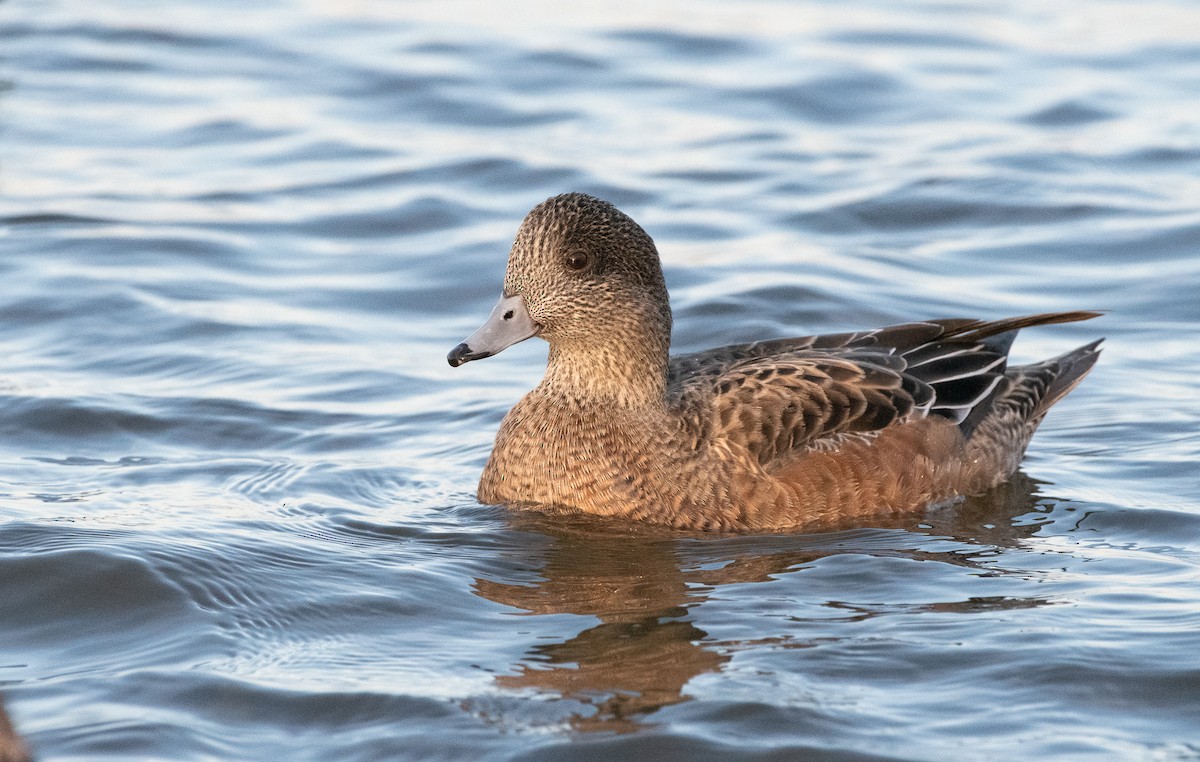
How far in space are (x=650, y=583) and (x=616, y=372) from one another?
4.12 feet

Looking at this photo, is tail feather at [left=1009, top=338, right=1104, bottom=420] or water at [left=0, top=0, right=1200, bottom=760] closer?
water at [left=0, top=0, right=1200, bottom=760]

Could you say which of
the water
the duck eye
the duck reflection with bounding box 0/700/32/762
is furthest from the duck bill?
the duck reflection with bounding box 0/700/32/762

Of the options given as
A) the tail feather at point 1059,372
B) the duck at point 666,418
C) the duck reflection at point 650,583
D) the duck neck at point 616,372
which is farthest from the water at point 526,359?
the duck neck at point 616,372

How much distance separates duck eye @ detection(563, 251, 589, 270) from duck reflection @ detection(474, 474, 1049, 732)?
108cm

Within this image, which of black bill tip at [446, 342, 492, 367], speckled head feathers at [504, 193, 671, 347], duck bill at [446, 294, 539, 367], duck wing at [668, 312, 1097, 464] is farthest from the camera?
duck wing at [668, 312, 1097, 464]

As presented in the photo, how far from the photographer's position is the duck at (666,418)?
7.68m

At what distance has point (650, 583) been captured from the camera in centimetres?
702

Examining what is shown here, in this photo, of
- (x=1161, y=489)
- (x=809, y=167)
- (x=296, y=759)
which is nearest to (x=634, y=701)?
→ (x=296, y=759)

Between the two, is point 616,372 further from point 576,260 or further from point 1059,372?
point 1059,372

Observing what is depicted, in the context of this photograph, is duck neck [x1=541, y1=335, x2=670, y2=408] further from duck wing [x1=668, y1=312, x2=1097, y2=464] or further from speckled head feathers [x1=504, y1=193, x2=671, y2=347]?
duck wing [x1=668, y1=312, x2=1097, y2=464]

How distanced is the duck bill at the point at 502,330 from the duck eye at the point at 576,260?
0.26 metres

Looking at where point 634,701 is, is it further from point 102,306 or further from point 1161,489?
point 102,306

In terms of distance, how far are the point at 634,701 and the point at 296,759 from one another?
1113mm

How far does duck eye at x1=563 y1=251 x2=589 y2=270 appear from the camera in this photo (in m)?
7.71
